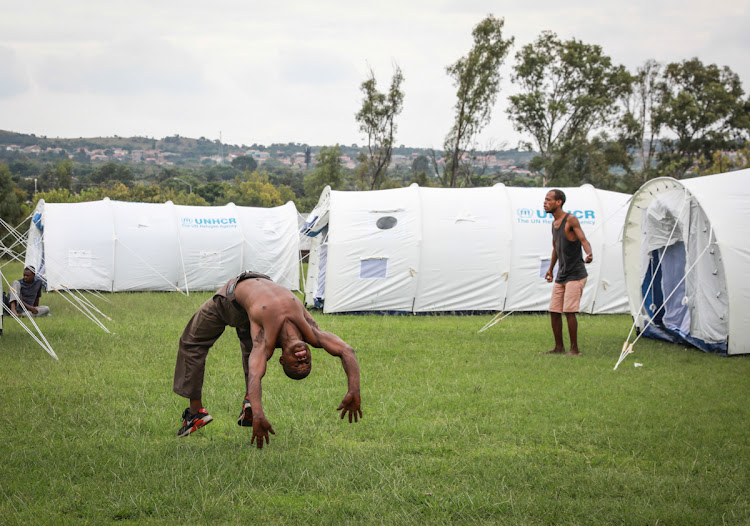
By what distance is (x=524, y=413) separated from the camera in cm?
669

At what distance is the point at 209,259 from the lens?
21.5 m

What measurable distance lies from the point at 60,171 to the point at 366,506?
7305 cm

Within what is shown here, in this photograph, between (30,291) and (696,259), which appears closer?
(696,259)

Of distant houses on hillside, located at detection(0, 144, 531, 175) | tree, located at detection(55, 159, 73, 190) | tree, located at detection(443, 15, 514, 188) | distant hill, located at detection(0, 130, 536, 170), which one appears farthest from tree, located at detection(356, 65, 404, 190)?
distant hill, located at detection(0, 130, 536, 170)

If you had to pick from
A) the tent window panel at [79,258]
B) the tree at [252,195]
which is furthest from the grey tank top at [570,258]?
the tree at [252,195]

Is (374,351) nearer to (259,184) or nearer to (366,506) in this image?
(366,506)

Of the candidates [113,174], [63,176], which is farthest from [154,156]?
[63,176]

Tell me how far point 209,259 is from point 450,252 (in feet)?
30.3

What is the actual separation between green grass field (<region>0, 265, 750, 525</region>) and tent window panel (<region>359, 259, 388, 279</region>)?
17.3ft

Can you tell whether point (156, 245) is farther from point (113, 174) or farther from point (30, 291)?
point (113, 174)

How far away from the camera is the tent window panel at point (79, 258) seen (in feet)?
65.8

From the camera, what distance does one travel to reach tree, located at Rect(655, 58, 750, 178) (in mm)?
38812

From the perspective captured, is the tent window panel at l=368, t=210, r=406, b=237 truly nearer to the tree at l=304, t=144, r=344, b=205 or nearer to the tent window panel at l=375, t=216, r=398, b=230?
the tent window panel at l=375, t=216, r=398, b=230

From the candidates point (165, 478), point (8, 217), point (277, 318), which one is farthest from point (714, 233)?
point (8, 217)
